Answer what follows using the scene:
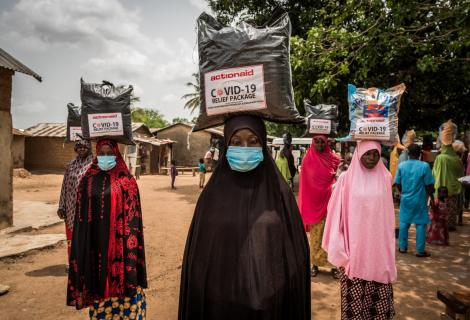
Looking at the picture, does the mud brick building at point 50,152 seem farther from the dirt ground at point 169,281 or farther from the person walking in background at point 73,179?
the person walking in background at point 73,179

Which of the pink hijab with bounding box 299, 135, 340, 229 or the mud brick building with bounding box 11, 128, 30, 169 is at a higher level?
the mud brick building with bounding box 11, 128, 30, 169

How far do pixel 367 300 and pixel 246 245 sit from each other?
1.73m

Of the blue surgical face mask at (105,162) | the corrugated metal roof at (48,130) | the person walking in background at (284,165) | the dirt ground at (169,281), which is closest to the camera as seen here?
the blue surgical face mask at (105,162)

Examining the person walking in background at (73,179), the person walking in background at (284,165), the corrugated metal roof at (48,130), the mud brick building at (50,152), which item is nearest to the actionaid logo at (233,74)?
the person walking in background at (73,179)

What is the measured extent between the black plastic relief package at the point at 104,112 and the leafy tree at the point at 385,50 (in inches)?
75.4

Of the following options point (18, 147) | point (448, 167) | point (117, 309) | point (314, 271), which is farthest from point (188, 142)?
point (117, 309)

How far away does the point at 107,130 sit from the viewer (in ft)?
11.3

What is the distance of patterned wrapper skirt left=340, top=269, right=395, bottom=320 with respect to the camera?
2.96m

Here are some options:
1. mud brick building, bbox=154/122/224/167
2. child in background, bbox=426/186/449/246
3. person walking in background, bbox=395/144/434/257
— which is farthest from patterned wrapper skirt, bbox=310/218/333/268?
mud brick building, bbox=154/122/224/167

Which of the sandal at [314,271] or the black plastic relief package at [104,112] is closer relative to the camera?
the black plastic relief package at [104,112]

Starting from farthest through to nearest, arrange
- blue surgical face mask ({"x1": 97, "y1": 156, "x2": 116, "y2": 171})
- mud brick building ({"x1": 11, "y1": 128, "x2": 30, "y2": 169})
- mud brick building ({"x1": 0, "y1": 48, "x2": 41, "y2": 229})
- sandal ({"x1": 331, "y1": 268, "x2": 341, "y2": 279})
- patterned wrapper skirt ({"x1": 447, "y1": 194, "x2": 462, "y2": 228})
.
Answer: mud brick building ({"x1": 11, "y1": 128, "x2": 30, "y2": 169}), patterned wrapper skirt ({"x1": 447, "y1": 194, "x2": 462, "y2": 228}), mud brick building ({"x1": 0, "y1": 48, "x2": 41, "y2": 229}), sandal ({"x1": 331, "y1": 268, "x2": 341, "y2": 279}), blue surgical face mask ({"x1": 97, "y1": 156, "x2": 116, "y2": 171})

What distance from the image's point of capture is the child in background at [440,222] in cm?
652

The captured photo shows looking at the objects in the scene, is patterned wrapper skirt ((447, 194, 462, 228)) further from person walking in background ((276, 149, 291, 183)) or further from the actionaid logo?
the actionaid logo

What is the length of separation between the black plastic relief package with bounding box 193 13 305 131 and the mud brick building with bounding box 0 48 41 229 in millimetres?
7161
